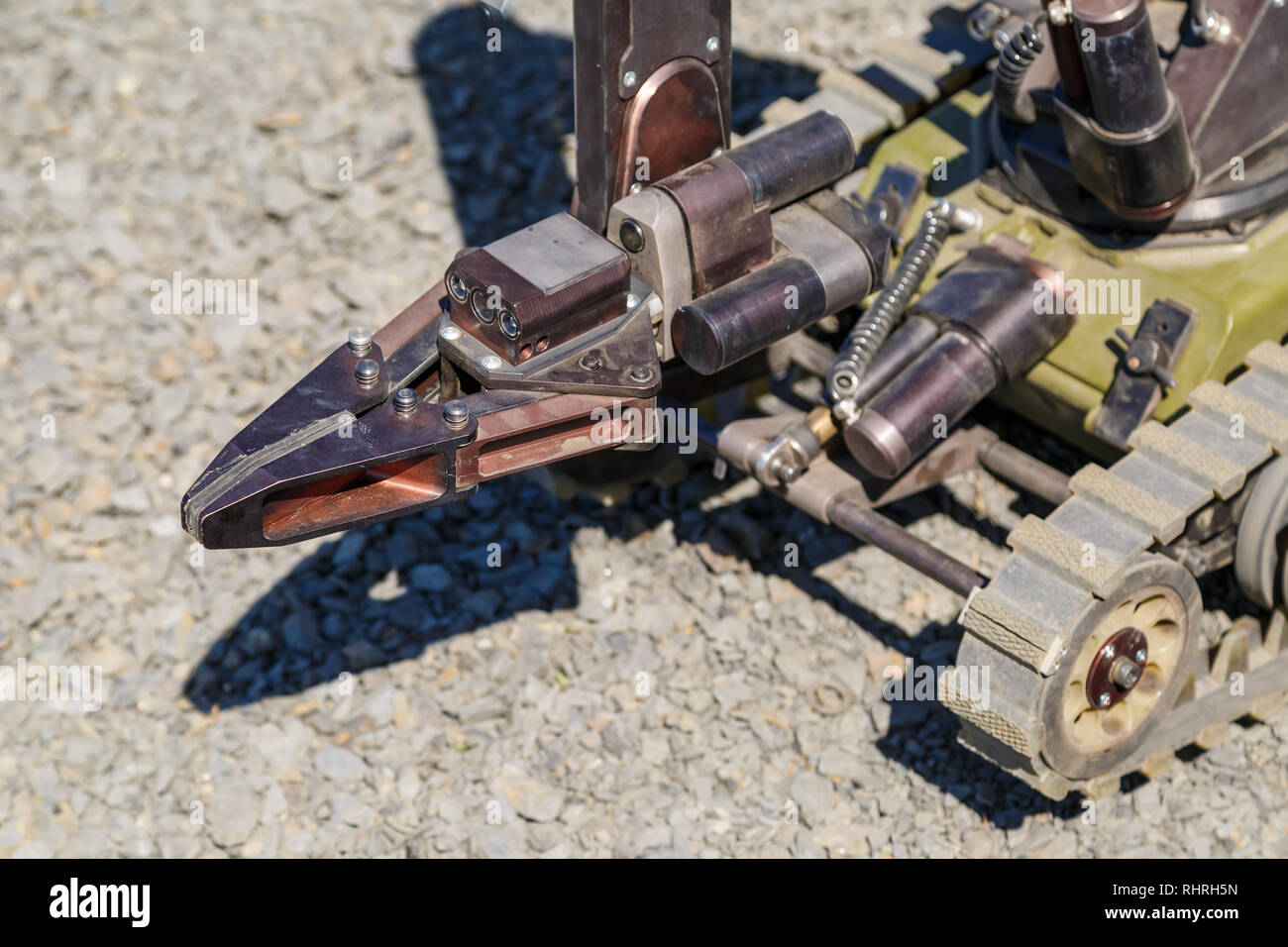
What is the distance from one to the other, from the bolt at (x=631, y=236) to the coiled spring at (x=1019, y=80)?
144 cm

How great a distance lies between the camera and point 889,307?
502 centimetres

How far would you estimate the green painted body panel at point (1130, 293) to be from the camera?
16.3 feet

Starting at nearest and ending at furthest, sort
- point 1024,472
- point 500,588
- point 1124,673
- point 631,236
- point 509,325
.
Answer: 1. point 509,325
2. point 631,236
3. point 1124,673
4. point 1024,472
5. point 500,588

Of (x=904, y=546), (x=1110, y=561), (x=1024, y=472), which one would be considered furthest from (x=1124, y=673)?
(x=1024, y=472)

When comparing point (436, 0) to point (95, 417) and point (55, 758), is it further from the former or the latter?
point (55, 758)

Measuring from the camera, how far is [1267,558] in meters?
4.98

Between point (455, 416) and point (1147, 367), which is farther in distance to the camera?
point (1147, 367)

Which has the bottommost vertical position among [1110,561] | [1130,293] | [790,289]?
[1110,561]

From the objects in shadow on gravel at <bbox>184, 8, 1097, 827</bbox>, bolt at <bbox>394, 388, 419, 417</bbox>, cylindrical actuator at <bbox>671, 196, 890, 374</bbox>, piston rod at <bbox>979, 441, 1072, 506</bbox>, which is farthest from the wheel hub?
bolt at <bbox>394, 388, 419, 417</bbox>

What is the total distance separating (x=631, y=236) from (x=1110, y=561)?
1.64m

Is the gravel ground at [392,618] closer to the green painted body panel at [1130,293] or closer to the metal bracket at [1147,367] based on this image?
the green painted body panel at [1130,293]

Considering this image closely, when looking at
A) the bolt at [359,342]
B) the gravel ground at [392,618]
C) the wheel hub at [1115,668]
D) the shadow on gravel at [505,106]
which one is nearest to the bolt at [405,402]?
the bolt at [359,342]

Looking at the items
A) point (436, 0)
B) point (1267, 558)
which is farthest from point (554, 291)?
point (436, 0)

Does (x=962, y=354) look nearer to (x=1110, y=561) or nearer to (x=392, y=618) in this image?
(x=1110, y=561)
